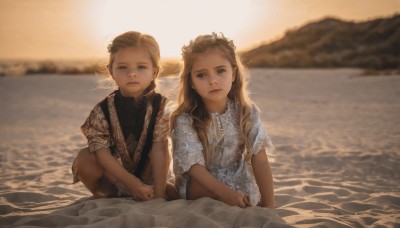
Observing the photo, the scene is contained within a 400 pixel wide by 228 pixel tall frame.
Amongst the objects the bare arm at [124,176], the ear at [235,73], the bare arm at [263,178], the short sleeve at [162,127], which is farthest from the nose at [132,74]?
the bare arm at [263,178]

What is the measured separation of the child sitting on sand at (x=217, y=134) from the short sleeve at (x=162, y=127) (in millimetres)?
80

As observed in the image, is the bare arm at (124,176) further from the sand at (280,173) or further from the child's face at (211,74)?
the child's face at (211,74)

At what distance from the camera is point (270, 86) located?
17.7 m

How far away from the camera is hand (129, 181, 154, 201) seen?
3150 mm

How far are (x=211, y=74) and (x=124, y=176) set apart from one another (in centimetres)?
106

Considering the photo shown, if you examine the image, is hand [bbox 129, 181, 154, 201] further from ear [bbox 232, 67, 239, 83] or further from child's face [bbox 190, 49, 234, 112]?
ear [bbox 232, 67, 239, 83]

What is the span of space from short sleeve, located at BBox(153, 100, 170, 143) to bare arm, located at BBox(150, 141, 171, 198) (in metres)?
0.04

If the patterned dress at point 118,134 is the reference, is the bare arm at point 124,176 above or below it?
below

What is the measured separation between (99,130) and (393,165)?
3756 millimetres

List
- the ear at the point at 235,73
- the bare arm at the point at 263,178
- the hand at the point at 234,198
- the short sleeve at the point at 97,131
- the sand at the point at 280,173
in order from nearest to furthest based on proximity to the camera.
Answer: the sand at the point at 280,173 < the hand at the point at 234,198 < the bare arm at the point at 263,178 < the short sleeve at the point at 97,131 < the ear at the point at 235,73

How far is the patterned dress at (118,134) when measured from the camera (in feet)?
10.8

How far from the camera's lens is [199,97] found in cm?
350

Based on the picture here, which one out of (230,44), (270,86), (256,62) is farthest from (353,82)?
(230,44)

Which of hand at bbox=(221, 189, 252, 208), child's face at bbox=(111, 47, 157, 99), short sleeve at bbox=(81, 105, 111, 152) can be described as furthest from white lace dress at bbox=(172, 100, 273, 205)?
short sleeve at bbox=(81, 105, 111, 152)
